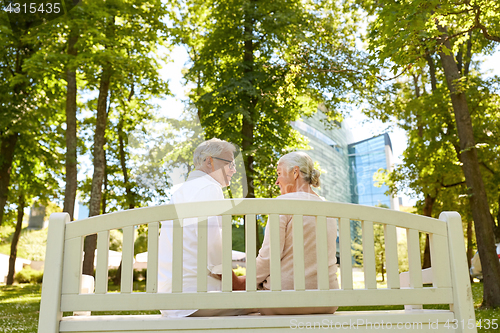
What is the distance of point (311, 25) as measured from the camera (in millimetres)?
13352

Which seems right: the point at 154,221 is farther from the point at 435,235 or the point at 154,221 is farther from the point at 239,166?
the point at 435,235

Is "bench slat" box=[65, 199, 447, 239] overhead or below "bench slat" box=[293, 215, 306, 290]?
overhead

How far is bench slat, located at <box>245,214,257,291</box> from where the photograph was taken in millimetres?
1674

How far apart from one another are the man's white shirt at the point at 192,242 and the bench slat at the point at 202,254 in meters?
0.14

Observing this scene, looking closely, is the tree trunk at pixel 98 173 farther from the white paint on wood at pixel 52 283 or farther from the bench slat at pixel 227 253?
the bench slat at pixel 227 253

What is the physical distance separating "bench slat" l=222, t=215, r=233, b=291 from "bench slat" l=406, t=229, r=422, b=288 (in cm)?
77

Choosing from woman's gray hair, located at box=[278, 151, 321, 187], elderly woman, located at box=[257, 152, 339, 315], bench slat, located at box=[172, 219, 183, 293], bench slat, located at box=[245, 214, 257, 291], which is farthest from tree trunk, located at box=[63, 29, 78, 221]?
bench slat, located at box=[245, 214, 257, 291]

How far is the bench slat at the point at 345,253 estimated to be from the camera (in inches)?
67.7

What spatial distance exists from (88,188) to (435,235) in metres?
19.1

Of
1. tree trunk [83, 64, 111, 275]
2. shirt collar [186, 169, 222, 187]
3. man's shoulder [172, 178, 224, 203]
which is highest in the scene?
tree trunk [83, 64, 111, 275]

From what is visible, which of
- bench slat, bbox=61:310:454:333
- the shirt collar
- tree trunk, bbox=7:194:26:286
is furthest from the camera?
tree trunk, bbox=7:194:26:286

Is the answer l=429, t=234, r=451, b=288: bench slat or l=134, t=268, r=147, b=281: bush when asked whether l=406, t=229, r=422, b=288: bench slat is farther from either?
l=134, t=268, r=147, b=281: bush

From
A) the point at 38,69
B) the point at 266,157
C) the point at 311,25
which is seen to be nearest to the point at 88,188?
the point at 38,69

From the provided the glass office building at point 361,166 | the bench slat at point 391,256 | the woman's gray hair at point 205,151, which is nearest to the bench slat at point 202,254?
the woman's gray hair at point 205,151
